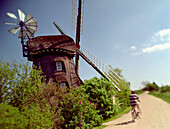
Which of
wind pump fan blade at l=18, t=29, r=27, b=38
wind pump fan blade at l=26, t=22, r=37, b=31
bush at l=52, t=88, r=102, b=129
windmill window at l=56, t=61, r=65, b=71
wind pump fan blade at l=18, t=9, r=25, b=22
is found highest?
wind pump fan blade at l=18, t=9, r=25, b=22

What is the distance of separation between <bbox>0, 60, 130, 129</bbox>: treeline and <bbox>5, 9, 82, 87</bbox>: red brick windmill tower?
329cm

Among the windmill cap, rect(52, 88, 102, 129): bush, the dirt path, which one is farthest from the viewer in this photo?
the windmill cap

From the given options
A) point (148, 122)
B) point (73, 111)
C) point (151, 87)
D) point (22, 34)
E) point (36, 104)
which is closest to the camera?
point (36, 104)

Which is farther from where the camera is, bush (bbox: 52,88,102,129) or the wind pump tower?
the wind pump tower

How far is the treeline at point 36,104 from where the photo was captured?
5.18m

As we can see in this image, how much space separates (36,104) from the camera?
21.2 ft

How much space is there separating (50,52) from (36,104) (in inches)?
279

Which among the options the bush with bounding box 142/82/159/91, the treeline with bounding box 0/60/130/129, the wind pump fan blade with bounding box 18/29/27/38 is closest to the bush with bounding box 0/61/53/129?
the treeline with bounding box 0/60/130/129

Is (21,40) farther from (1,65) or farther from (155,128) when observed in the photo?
(155,128)

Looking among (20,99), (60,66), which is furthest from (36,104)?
(60,66)

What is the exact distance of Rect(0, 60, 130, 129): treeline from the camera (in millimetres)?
5176

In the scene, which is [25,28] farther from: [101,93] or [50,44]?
[101,93]

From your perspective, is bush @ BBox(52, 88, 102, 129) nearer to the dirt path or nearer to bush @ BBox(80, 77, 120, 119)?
the dirt path

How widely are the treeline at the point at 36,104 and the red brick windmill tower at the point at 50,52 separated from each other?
3.29 meters
